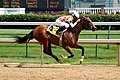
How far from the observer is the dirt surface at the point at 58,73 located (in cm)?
757

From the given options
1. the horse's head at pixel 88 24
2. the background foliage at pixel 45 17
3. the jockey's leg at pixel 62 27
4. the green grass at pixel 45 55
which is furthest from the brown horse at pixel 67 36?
the background foliage at pixel 45 17

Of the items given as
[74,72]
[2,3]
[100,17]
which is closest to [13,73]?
[74,72]

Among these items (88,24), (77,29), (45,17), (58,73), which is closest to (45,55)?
(77,29)

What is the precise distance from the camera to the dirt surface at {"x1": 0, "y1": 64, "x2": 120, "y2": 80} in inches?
298

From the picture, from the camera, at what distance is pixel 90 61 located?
1130 centimetres

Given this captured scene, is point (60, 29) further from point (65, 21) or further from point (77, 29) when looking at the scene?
point (77, 29)

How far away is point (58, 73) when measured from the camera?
8195 mm

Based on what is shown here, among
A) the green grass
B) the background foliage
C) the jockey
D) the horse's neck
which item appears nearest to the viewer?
the jockey

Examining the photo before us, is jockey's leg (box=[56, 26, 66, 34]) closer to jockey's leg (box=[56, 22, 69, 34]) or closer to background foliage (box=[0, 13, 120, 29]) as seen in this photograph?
jockey's leg (box=[56, 22, 69, 34])

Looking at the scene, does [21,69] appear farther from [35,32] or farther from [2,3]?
[2,3]

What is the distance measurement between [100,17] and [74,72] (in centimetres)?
1363

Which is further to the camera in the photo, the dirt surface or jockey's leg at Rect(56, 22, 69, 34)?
jockey's leg at Rect(56, 22, 69, 34)

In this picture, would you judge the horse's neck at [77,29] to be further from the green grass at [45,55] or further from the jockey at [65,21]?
the green grass at [45,55]

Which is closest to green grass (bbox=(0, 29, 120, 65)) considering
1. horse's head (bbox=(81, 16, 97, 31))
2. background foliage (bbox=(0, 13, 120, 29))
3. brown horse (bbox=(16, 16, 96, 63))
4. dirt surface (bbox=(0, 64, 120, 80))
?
brown horse (bbox=(16, 16, 96, 63))
